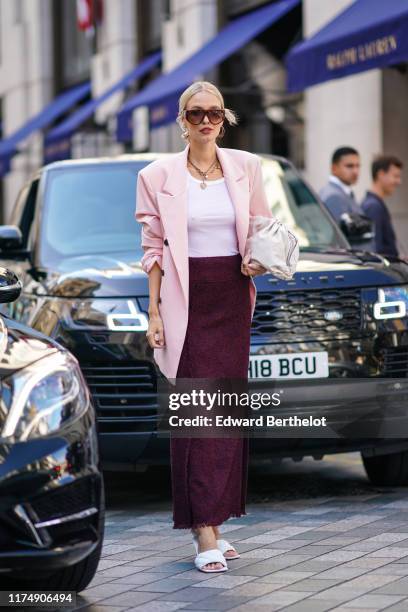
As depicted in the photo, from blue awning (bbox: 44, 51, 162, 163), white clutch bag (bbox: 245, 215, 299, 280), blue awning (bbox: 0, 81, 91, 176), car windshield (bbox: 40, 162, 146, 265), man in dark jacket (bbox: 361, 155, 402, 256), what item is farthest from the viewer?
blue awning (bbox: 0, 81, 91, 176)

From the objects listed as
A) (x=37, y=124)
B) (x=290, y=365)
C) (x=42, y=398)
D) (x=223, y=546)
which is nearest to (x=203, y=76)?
(x=37, y=124)

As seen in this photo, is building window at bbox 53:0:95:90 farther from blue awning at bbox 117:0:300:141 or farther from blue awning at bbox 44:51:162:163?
blue awning at bbox 117:0:300:141

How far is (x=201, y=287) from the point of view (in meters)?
5.25

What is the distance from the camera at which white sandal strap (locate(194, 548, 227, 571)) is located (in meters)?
5.14

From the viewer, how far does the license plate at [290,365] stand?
6273 millimetres

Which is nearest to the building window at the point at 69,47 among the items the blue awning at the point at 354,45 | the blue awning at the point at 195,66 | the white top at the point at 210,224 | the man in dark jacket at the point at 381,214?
the blue awning at the point at 195,66

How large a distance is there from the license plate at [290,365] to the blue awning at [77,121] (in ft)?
55.0

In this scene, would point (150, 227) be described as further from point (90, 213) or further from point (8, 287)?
point (90, 213)

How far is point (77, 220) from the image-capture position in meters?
7.73

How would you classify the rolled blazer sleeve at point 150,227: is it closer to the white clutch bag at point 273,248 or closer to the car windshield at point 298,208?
the white clutch bag at point 273,248

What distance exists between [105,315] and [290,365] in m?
0.86

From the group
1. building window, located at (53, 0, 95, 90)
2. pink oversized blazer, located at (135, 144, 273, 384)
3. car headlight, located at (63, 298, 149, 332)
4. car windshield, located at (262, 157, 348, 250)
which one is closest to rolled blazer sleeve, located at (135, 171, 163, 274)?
pink oversized blazer, located at (135, 144, 273, 384)

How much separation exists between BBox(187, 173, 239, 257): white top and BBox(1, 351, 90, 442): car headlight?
Answer: 0.99 metres

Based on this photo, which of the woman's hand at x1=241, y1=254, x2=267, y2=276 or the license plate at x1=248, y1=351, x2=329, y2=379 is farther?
the license plate at x1=248, y1=351, x2=329, y2=379
